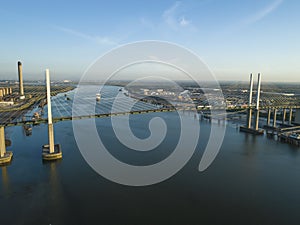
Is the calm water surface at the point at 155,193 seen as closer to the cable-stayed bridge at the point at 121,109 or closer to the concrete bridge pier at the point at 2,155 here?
the concrete bridge pier at the point at 2,155

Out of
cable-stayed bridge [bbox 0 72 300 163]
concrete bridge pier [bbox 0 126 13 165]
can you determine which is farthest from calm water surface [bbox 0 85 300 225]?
cable-stayed bridge [bbox 0 72 300 163]

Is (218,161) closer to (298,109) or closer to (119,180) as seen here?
(119,180)

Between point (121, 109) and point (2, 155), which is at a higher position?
point (121, 109)

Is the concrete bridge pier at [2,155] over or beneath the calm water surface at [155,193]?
over

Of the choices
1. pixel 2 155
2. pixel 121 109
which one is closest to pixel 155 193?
pixel 2 155

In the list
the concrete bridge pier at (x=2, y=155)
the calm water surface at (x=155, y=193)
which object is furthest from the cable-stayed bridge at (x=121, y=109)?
the calm water surface at (x=155, y=193)

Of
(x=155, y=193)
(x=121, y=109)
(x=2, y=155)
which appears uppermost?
(x=121, y=109)

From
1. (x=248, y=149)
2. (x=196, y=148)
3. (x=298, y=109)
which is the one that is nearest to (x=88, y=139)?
(x=196, y=148)

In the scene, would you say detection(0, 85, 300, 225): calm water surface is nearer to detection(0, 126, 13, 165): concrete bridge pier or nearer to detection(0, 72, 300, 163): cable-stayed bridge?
detection(0, 126, 13, 165): concrete bridge pier

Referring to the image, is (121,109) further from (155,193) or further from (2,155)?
(155,193)
